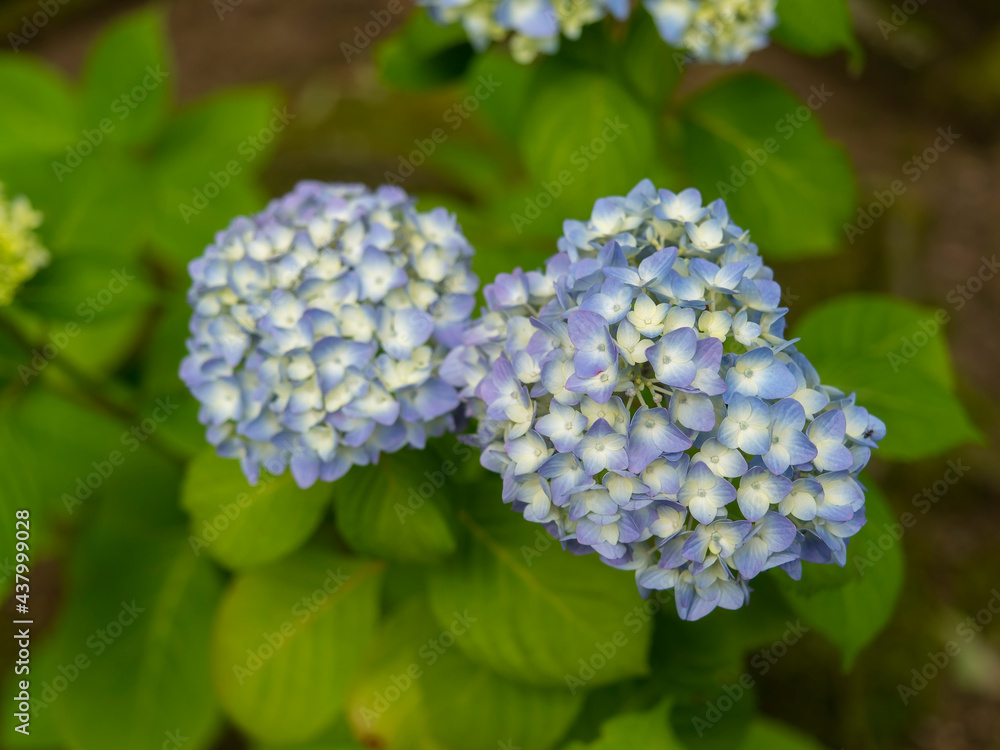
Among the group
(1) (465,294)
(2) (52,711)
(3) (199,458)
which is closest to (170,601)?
(2) (52,711)

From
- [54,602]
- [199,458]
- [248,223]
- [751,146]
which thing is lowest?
[54,602]

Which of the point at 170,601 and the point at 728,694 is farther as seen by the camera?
the point at 170,601

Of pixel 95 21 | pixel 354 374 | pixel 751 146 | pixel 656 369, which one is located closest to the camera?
pixel 656 369

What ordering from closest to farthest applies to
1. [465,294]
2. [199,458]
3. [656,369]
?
[656,369] < [465,294] < [199,458]

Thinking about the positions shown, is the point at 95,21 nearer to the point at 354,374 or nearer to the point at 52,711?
the point at 52,711

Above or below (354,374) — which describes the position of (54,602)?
below
